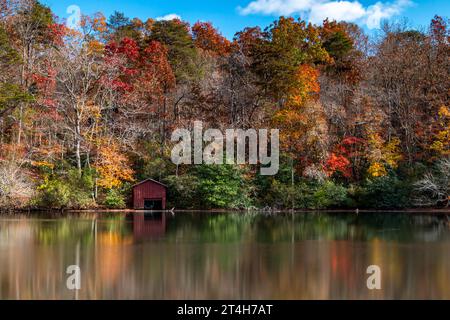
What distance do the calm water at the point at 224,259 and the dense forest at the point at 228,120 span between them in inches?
305

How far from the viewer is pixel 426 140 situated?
34.5 metres

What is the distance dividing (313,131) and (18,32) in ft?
73.4

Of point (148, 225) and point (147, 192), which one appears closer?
point (148, 225)

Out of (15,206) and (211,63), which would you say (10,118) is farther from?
(211,63)

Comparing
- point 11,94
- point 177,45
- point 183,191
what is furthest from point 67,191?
point 177,45

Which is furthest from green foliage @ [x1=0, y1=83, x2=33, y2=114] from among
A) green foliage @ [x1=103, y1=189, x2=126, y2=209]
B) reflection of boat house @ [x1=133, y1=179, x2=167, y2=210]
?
reflection of boat house @ [x1=133, y1=179, x2=167, y2=210]

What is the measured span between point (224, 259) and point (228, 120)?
25.1 m

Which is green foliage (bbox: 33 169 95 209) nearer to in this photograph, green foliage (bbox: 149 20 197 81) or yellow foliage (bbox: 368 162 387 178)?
green foliage (bbox: 149 20 197 81)

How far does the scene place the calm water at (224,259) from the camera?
463 inches

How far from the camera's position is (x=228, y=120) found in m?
39.9

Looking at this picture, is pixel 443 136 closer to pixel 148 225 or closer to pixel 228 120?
pixel 228 120

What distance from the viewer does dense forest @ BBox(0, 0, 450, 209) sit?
33344mm

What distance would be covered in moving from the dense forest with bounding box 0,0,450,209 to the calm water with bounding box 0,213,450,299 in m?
7.74
